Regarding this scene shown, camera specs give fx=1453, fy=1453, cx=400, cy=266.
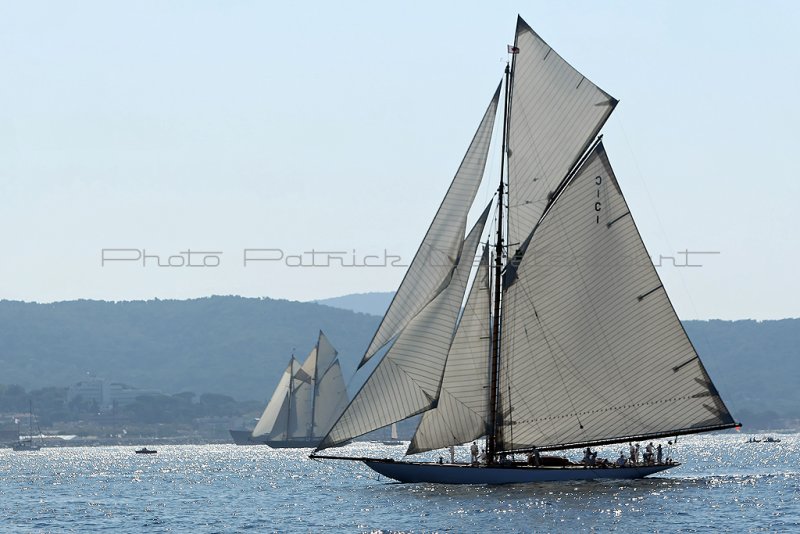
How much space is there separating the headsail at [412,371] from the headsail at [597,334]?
4.35 m

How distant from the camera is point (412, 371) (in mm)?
61594

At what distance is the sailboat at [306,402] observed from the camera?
16850cm

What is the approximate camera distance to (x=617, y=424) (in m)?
65.1

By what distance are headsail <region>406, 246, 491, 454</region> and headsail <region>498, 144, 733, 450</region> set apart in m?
1.16

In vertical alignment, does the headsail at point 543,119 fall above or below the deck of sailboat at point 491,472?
above

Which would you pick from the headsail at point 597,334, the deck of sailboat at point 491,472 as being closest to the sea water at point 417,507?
the deck of sailboat at point 491,472

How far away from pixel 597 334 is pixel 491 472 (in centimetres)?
809

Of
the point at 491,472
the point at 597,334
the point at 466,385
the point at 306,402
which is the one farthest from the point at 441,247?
the point at 306,402

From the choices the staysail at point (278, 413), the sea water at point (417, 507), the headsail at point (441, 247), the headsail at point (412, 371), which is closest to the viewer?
the sea water at point (417, 507)

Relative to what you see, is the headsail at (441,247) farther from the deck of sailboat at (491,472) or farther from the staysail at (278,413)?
the staysail at (278,413)

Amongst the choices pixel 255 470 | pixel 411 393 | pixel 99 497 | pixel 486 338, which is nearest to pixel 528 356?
pixel 486 338

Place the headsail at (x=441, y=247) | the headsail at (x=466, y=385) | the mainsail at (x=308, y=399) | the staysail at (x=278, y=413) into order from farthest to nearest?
the staysail at (x=278, y=413)
the mainsail at (x=308, y=399)
the headsail at (x=466, y=385)
the headsail at (x=441, y=247)

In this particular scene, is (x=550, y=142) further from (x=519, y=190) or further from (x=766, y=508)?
(x=766, y=508)

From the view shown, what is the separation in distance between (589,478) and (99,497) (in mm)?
29827
